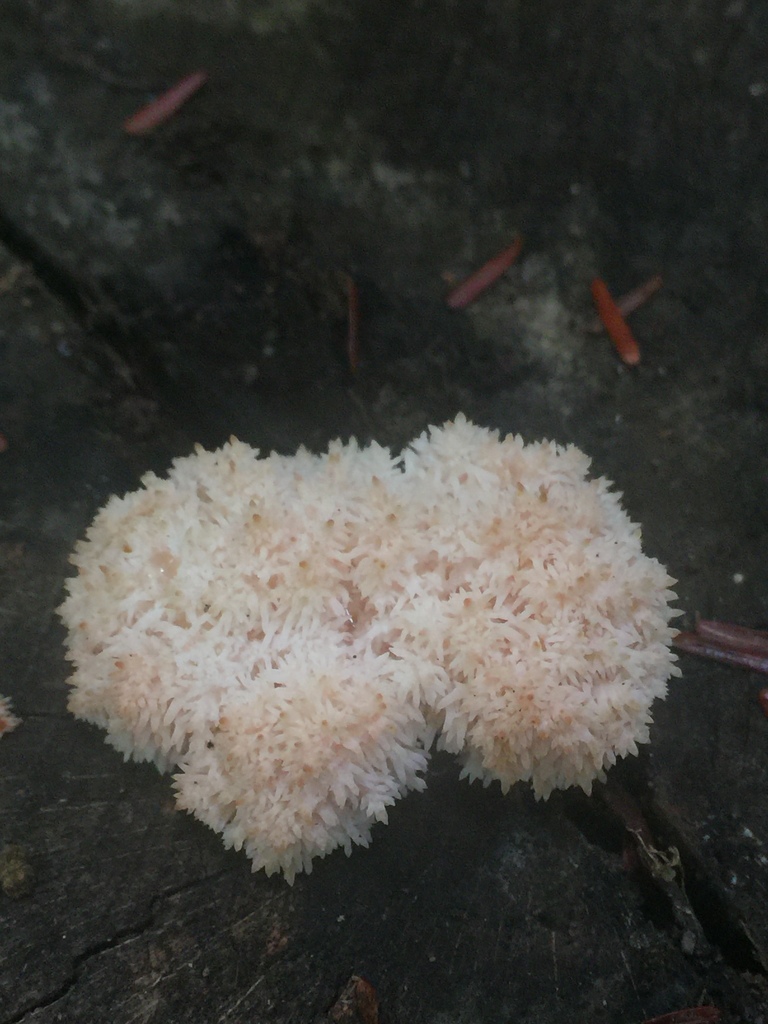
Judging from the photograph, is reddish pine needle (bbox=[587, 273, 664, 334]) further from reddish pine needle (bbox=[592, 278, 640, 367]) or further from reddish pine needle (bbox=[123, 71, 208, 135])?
reddish pine needle (bbox=[123, 71, 208, 135])

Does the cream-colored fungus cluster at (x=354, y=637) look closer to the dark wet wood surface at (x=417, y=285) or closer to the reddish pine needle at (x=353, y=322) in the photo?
the dark wet wood surface at (x=417, y=285)

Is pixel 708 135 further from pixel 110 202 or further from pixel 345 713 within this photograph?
pixel 345 713

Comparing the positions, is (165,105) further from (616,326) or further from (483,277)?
(616,326)

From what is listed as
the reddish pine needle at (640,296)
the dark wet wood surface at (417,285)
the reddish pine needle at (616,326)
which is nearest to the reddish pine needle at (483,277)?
the dark wet wood surface at (417,285)

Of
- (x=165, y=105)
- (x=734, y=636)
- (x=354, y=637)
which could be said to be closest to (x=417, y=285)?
(x=165, y=105)

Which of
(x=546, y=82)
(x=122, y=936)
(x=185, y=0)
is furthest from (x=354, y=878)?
(x=185, y=0)

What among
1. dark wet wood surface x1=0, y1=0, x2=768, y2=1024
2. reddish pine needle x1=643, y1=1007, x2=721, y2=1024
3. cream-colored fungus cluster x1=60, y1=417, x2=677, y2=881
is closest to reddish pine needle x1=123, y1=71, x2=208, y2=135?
dark wet wood surface x1=0, y1=0, x2=768, y2=1024
